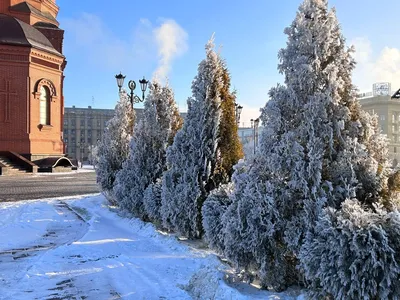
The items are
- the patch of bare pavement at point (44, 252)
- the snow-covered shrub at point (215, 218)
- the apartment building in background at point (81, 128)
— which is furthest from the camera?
the apartment building in background at point (81, 128)

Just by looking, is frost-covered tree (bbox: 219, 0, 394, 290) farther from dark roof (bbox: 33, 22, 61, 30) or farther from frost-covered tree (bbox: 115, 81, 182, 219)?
→ dark roof (bbox: 33, 22, 61, 30)

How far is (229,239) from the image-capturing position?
4332 mm

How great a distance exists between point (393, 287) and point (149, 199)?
18.8ft

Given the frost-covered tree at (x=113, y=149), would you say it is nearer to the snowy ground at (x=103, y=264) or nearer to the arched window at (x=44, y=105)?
the snowy ground at (x=103, y=264)

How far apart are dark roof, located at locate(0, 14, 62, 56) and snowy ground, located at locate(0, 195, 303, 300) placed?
859 inches

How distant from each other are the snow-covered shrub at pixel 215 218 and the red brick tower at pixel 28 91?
25.0m

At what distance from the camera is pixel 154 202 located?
26.3ft

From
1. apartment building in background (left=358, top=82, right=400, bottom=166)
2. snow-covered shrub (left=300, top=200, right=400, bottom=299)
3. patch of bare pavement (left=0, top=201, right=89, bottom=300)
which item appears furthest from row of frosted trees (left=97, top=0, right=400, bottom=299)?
apartment building in background (left=358, top=82, right=400, bottom=166)

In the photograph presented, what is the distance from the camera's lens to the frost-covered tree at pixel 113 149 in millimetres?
11680

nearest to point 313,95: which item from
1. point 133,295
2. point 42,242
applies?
point 133,295

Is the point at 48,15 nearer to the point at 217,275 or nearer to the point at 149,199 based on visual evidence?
the point at 149,199

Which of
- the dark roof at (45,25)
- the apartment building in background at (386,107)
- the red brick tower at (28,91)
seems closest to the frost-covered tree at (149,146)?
the red brick tower at (28,91)

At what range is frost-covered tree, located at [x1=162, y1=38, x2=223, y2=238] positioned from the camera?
675 centimetres

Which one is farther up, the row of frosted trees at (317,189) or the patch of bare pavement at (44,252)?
the row of frosted trees at (317,189)
